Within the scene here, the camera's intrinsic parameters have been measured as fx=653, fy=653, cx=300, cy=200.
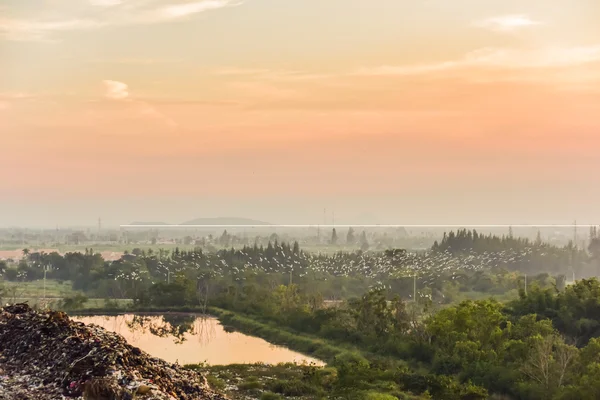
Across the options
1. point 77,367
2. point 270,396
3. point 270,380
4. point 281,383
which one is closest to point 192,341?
point 270,380

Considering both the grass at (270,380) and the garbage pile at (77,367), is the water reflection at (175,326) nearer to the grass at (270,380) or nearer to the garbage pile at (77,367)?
the grass at (270,380)

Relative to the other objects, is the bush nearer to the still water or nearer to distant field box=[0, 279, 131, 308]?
the still water

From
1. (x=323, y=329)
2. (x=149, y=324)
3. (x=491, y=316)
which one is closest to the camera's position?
(x=491, y=316)

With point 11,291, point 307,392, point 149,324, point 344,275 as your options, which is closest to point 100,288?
point 11,291

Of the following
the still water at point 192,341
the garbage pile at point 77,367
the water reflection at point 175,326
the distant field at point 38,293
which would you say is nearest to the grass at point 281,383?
the still water at point 192,341

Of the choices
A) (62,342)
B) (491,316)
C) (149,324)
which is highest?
(62,342)

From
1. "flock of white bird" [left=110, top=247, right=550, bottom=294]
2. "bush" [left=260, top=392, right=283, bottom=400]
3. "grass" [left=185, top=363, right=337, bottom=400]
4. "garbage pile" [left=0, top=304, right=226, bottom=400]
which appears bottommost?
"grass" [left=185, top=363, right=337, bottom=400]

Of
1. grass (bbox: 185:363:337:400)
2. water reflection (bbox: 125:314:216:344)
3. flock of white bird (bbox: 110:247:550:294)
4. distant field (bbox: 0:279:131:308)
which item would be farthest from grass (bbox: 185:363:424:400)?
flock of white bird (bbox: 110:247:550:294)

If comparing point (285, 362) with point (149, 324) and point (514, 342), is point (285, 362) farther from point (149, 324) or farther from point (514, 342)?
point (149, 324)
